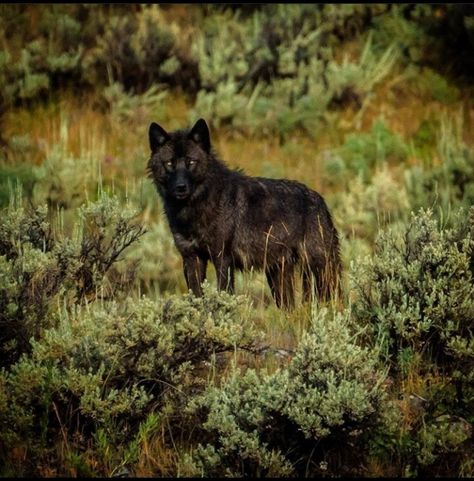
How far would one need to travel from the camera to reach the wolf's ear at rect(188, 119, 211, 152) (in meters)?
7.25

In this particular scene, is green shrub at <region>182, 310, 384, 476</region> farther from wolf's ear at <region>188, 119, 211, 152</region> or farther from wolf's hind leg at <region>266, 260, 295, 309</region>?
wolf's ear at <region>188, 119, 211, 152</region>

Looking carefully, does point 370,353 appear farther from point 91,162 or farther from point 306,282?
point 91,162

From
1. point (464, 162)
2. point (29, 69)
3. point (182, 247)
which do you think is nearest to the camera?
point (182, 247)

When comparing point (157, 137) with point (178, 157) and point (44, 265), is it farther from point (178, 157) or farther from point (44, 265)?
point (44, 265)

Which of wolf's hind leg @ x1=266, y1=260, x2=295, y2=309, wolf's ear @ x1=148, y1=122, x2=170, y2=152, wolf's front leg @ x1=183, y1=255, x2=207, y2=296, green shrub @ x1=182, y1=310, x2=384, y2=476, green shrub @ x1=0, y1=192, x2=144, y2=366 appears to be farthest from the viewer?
wolf's hind leg @ x1=266, y1=260, x2=295, y2=309

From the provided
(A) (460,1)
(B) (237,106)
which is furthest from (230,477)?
(A) (460,1)

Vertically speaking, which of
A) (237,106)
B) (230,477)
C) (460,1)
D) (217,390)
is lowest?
(230,477)

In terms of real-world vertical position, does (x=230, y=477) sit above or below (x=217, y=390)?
below

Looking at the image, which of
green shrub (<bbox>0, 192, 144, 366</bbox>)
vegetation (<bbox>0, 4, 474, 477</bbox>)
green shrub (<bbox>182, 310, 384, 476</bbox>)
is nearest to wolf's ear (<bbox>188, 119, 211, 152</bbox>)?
vegetation (<bbox>0, 4, 474, 477</bbox>)

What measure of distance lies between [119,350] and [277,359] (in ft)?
3.12

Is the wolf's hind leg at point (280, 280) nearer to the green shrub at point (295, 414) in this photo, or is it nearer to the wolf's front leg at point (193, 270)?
the wolf's front leg at point (193, 270)

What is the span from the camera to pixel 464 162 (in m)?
11.4

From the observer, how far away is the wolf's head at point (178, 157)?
7.14 metres

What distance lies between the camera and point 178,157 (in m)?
7.19
